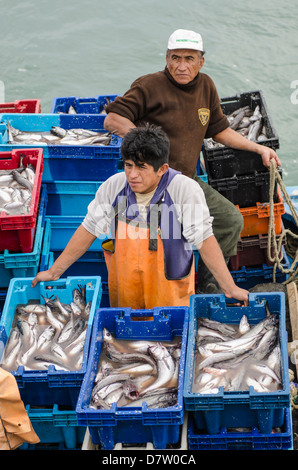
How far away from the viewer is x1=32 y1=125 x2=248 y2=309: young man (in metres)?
4.12

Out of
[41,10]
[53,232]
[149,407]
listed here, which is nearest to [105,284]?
[53,232]

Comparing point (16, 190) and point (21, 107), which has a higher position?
point (21, 107)

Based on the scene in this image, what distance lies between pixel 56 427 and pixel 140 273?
3.78ft

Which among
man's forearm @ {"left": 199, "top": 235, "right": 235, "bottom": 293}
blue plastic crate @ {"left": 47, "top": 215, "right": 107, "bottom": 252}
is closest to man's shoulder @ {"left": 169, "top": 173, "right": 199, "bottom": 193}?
man's forearm @ {"left": 199, "top": 235, "right": 235, "bottom": 293}

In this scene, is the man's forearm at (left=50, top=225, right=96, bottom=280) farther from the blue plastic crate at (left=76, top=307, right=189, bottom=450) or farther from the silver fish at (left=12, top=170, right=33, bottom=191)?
the silver fish at (left=12, top=170, right=33, bottom=191)

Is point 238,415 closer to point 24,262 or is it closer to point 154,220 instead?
point 154,220

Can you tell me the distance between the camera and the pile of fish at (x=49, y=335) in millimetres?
4062

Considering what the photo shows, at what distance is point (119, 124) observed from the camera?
498 centimetres

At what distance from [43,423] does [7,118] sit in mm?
3322

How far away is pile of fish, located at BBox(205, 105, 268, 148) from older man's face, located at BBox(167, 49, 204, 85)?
2.78 ft

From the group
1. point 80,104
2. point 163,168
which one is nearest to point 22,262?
point 163,168

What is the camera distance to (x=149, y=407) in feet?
11.7

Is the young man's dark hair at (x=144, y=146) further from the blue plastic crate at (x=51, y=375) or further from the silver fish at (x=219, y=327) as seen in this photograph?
the silver fish at (x=219, y=327)
